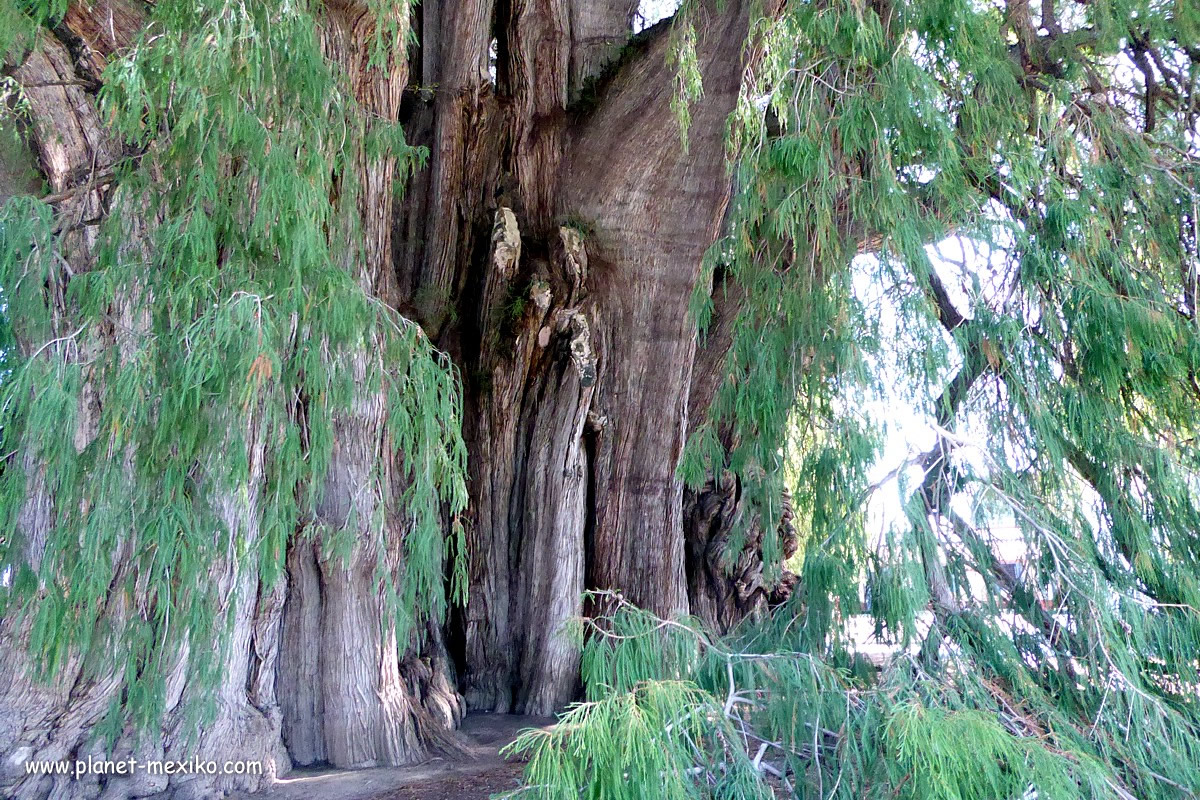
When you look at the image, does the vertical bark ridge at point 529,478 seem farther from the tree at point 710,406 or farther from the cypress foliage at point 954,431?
the cypress foliage at point 954,431

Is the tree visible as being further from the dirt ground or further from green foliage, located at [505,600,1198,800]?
the dirt ground

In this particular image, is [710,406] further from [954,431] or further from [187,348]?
[187,348]

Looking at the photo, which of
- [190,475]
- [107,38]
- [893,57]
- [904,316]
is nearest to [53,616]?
[190,475]

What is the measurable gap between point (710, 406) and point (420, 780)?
1.91m

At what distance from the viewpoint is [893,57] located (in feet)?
10.3

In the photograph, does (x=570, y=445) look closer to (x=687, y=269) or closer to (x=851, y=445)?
(x=687, y=269)

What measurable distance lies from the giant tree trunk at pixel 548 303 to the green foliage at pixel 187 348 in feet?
3.61

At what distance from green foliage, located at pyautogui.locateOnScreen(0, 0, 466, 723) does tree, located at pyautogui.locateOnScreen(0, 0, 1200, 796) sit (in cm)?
1

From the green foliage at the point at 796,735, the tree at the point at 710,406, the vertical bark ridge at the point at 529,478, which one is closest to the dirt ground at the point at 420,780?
the tree at the point at 710,406

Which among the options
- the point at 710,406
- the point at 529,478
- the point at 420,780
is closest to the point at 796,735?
the point at 710,406

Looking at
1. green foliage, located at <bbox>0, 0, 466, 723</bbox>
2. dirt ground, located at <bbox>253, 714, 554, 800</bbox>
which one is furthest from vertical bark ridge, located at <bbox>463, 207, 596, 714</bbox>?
green foliage, located at <bbox>0, 0, 466, 723</bbox>

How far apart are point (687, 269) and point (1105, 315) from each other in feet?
7.35

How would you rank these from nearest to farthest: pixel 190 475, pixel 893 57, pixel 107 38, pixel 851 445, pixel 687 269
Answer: pixel 190 475 < pixel 851 445 < pixel 893 57 < pixel 107 38 < pixel 687 269

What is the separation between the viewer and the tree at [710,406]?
2.52 m
